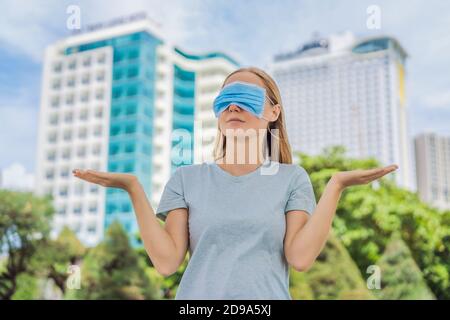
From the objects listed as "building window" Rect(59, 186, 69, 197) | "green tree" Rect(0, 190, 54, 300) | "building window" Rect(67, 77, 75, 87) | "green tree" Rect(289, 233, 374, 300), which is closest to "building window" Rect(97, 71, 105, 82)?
"building window" Rect(67, 77, 75, 87)

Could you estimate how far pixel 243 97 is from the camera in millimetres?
1122

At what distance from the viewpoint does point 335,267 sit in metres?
7.36

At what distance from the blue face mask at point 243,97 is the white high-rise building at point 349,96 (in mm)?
31683

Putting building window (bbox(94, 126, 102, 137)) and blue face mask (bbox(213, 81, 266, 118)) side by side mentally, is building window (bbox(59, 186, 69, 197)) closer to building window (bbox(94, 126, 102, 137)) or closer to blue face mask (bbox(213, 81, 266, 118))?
building window (bbox(94, 126, 102, 137))

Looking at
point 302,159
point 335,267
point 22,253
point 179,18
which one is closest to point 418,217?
point 302,159

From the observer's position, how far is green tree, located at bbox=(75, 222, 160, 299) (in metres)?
8.15

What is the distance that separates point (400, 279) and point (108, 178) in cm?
789

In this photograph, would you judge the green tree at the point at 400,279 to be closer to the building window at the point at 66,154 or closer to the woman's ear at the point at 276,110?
the woman's ear at the point at 276,110

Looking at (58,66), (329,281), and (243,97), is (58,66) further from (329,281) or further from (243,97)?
(243,97)

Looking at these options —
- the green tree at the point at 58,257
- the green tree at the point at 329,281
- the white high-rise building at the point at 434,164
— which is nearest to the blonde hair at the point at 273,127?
the green tree at the point at 329,281

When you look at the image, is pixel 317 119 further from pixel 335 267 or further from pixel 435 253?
pixel 335 267

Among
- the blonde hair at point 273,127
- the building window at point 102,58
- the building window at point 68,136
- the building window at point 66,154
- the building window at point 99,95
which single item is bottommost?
the blonde hair at point 273,127

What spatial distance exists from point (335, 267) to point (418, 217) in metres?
3.81

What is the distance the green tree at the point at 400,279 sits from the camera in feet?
26.7
